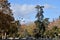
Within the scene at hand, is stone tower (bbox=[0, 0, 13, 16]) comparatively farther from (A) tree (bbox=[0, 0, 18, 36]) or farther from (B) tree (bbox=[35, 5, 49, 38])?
(B) tree (bbox=[35, 5, 49, 38])

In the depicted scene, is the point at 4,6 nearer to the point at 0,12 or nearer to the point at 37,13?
the point at 0,12

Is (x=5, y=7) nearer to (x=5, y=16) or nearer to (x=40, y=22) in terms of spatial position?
(x=5, y=16)

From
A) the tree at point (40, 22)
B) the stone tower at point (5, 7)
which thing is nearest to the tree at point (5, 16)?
the stone tower at point (5, 7)

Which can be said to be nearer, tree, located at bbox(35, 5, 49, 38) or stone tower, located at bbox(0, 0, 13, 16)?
stone tower, located at bbox(0, 0, 13, 16)

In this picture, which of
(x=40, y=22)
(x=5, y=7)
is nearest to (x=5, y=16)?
(x=5, y=7)

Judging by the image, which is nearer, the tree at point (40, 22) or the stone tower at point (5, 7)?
the stone tower at point (5, 7)

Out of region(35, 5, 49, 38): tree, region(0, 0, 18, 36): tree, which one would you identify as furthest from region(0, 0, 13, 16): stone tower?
region(35, 5, 49, 38): tree

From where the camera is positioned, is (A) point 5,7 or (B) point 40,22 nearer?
(A) point 5,7

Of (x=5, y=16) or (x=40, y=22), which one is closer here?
(x=5, y=16)

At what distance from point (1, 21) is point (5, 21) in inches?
39.7

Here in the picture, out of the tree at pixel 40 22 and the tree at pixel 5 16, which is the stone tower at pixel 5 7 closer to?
the tree at pixel 5 16

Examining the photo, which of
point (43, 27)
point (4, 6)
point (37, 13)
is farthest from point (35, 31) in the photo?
point (4, 6)

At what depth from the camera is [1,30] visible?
39125 millimetres

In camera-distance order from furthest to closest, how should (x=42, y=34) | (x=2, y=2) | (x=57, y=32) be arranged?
(x=42, y=34), (x=57, y=32), (x=2, y=2)
